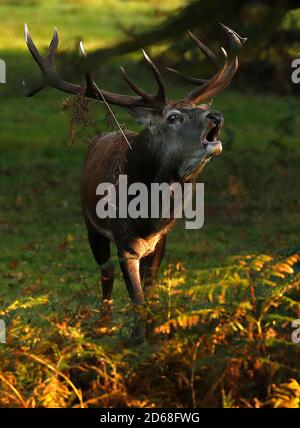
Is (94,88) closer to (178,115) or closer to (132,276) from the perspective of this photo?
(178,115)

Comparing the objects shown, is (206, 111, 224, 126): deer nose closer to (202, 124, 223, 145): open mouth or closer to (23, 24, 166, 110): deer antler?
(202, 124, 223, 145): open mouth

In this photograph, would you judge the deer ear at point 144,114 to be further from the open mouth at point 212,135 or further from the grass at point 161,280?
the open mouth at point 212,135

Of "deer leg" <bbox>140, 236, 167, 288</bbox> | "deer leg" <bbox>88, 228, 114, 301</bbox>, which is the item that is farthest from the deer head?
"deer leg" <bbox>88, 228, 114, 301</bbox>

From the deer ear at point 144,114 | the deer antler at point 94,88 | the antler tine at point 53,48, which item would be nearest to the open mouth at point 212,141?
the deer antler at point 94,88

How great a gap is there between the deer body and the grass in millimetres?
320

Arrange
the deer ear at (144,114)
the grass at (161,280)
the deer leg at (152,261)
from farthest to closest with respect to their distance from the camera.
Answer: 1. the deer leg at (152,261)
2. the deer ear at (144,114)
3. the grass at (161,280)

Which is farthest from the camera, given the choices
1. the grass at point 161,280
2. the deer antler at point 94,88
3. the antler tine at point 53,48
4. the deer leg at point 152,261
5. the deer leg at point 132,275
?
the deer leg at point 152,261

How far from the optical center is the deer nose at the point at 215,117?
10.1m

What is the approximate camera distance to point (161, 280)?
8.70 meters

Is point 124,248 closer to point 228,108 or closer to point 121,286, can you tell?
point 121,286

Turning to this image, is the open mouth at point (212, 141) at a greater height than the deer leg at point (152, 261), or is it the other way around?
the open mouth at point (212, 141)

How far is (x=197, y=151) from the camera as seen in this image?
10273 mm
